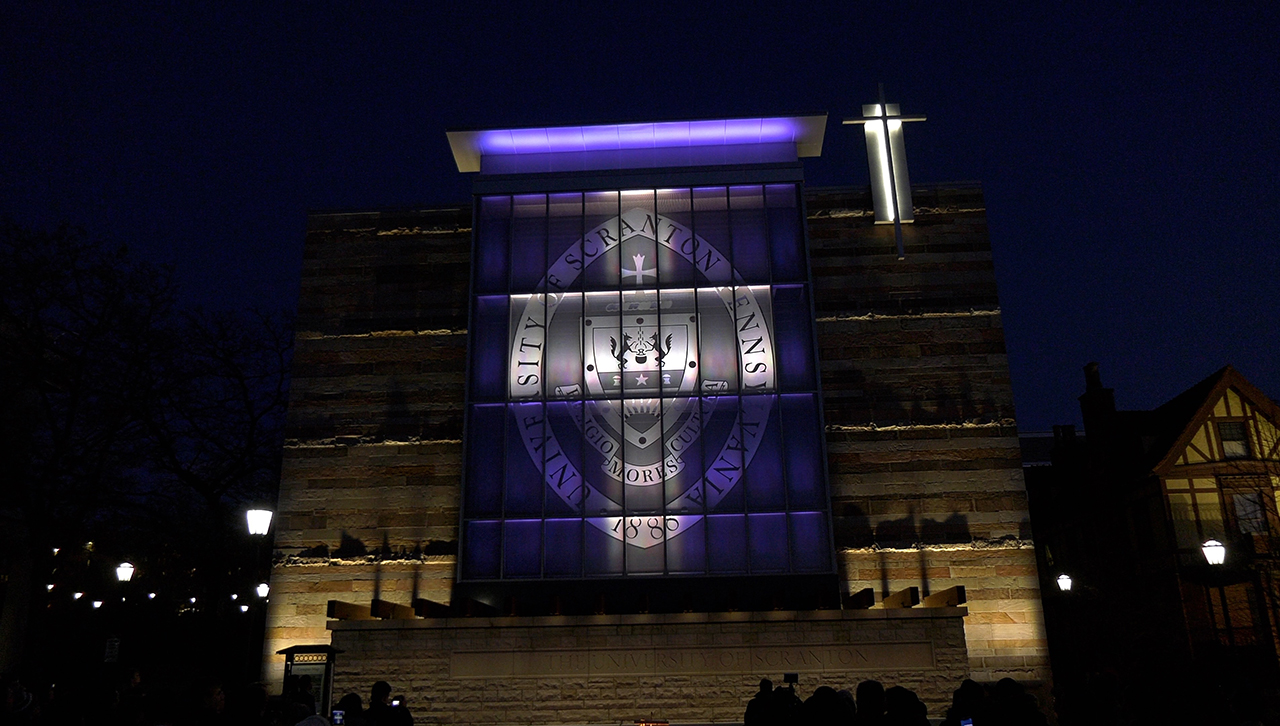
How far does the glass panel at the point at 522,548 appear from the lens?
19.5 meters

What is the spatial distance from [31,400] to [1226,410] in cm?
3804

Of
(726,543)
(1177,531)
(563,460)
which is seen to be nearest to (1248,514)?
(1177,531)

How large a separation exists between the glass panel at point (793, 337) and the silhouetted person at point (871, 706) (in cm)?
1381

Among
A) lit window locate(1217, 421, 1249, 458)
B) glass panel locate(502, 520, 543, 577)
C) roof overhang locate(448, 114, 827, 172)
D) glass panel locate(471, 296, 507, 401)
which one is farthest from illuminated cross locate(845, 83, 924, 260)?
lit window locate(1217, 421, 1249, 458)

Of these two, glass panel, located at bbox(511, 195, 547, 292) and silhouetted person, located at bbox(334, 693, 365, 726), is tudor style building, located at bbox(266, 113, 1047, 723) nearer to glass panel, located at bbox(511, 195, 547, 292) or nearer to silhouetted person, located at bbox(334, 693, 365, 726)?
glass panel, located at bbox(511, 195, 547, 292)

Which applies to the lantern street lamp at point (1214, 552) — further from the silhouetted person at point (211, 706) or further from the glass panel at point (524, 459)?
the silhouetted person at point (211, 706)

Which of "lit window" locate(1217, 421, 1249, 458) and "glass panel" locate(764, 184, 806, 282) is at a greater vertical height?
"glass panel" locate(764, 184, 806, 282)

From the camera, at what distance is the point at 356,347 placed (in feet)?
71.5

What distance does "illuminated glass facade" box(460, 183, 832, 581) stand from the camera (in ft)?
64.1

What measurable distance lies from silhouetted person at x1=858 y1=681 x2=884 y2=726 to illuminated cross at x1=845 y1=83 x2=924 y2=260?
53.1 feet

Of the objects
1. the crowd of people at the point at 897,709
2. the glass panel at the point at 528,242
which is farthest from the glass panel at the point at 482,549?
the crowd of people at the point at 897,709

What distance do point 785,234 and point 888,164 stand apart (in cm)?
292

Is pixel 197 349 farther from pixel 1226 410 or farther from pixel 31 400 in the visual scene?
pixel 1226 410

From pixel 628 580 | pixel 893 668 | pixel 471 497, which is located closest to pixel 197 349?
pixel 471 497
